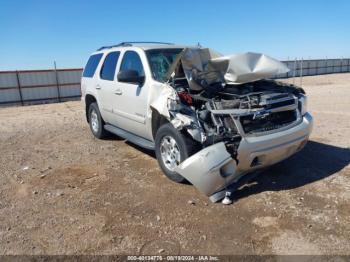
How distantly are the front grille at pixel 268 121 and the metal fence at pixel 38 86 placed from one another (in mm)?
17973

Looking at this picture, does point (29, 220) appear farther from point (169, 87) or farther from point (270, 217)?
point (270, 217)

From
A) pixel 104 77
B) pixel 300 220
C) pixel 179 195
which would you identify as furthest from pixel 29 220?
pixel 104 77

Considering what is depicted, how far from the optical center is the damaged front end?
387 centimetres

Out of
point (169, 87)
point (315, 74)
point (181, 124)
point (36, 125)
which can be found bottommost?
point (315, 74)

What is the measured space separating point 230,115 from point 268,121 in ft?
1.95

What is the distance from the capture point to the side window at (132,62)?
5406 millimetres

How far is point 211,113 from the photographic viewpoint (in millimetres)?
3982

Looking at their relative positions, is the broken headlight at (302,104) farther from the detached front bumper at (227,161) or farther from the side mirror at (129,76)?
the side mirror at (129,76)

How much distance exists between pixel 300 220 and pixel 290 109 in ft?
4.86

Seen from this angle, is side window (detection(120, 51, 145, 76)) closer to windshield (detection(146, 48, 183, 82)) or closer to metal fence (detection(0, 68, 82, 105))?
windshield (detection(146, 48, 183, 82))

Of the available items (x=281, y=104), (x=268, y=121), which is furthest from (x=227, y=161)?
(x=281, y=104)

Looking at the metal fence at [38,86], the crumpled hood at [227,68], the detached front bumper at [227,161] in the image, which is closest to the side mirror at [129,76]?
the crumpled hood at [227,68]

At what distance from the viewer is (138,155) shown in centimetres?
616

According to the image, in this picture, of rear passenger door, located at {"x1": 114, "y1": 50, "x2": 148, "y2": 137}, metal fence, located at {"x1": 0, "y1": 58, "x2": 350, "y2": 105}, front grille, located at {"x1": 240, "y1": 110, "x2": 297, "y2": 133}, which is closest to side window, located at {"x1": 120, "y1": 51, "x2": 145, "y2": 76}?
rear passenger door, located at {"x1": 114, "y1": 50, "x2": 148, "y2": 137}
